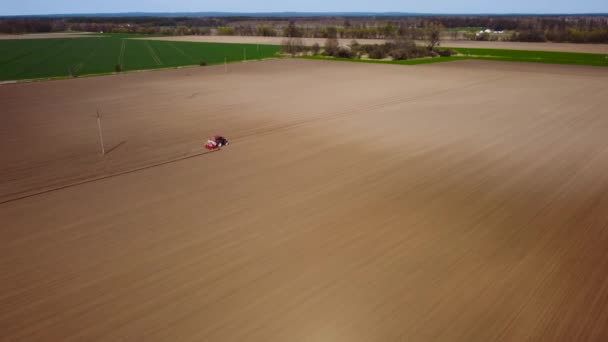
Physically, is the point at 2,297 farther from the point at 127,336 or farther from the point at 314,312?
the point at 314,312

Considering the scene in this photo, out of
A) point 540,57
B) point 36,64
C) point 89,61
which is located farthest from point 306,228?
point 540,57

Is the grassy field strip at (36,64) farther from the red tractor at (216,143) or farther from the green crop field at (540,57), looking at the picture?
the green crop field at (540,57)

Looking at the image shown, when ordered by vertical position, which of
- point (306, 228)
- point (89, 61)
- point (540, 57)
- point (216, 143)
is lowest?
point (306, 228)

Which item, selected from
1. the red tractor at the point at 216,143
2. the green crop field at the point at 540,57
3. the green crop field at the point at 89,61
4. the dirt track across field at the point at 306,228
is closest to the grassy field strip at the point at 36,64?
the green crop field at the point at 89,61

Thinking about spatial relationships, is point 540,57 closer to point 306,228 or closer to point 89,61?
point 306,228

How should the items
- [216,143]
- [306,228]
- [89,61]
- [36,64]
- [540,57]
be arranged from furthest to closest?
[540,57], [89,61], [36,64], [216,143], [306,228]

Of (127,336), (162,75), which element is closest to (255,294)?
(127,336)

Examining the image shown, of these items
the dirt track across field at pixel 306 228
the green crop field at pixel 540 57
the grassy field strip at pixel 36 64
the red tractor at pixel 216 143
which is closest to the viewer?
the dirt track across field at pixel 306 228

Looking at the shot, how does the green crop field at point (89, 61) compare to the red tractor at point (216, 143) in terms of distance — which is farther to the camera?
the green crop field at point (89, 61)
